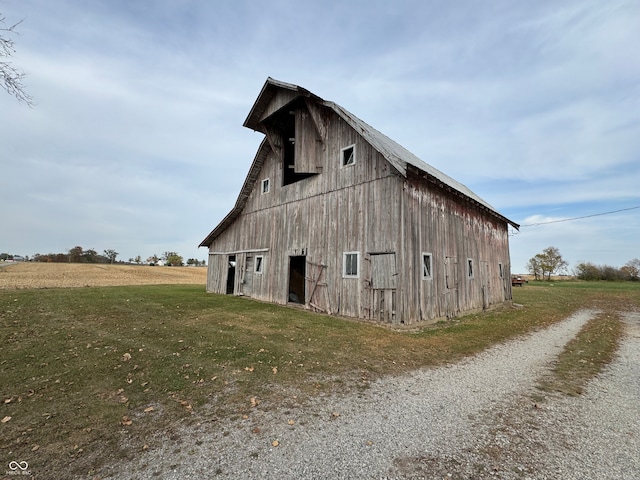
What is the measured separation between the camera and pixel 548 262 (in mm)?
76250

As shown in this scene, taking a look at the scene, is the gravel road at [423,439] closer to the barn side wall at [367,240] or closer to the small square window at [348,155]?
A: the barn side wall at [367,240]

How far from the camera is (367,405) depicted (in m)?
4.87

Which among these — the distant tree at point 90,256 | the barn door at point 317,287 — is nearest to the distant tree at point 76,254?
the distant tree at point 90,256

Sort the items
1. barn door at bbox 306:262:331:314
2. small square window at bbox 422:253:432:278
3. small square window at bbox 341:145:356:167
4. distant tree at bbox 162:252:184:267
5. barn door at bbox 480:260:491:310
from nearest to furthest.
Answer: small square window at bbox 422:253:432:278, small square window at bbox 341:145:356:167, barn door at bbox 306:262:331:314, barn door at bbox 480:260:491:310, distant tree at bbox 162:252:184:267

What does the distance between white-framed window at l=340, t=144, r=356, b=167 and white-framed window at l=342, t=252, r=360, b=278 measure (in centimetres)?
422

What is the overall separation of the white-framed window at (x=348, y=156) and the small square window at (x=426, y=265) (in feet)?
17.4

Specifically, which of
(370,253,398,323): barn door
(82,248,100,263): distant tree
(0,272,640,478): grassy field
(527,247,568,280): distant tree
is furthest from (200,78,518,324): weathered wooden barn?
(82,248,100,263): distant tree

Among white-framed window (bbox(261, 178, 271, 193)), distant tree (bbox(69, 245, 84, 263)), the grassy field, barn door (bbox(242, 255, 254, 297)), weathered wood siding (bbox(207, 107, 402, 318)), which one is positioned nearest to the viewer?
the grassy field

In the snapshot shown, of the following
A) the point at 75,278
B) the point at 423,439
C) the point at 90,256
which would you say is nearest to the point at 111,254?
the point at 90,256

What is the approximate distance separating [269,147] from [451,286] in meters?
13.5

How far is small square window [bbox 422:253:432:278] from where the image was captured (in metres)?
12.4

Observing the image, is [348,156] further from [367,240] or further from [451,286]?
[451,286]

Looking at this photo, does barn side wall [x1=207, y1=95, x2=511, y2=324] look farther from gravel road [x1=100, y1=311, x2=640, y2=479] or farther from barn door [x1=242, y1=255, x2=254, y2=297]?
gravel road [x1=100, y1=311, x2=640, y2=479]

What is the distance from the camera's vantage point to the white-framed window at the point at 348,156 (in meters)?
13.6
